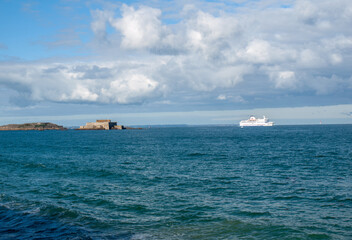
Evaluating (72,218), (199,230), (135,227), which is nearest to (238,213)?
(199,230)

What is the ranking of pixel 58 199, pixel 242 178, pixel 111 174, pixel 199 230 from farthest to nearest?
pixel 111 174 → pixel 242 178 → pixel 58 199 → pixel 199 230

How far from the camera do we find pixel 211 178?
3669 centimetres

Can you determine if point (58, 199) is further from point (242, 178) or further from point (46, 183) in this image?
point (242, 178)

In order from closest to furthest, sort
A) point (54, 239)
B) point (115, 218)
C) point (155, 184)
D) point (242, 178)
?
point (54, 239) → point (115, 218) → point (155, 184) → point (242, 178)

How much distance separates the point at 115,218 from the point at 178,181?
44.8 ft

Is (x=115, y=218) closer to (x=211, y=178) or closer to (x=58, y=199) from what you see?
(x=58, y=199)

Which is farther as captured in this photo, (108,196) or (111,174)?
(111,174)

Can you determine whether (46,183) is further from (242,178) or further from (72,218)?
(242,178)

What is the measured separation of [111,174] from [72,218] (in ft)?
59.8

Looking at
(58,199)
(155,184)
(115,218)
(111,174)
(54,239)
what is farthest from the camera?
(111,174)

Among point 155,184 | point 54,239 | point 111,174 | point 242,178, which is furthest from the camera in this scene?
point 111,174

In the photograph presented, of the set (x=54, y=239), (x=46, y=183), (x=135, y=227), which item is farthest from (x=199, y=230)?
(x=46, y=183)

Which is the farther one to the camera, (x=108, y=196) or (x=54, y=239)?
(x=108, y=196)

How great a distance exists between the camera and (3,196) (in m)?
29.5
